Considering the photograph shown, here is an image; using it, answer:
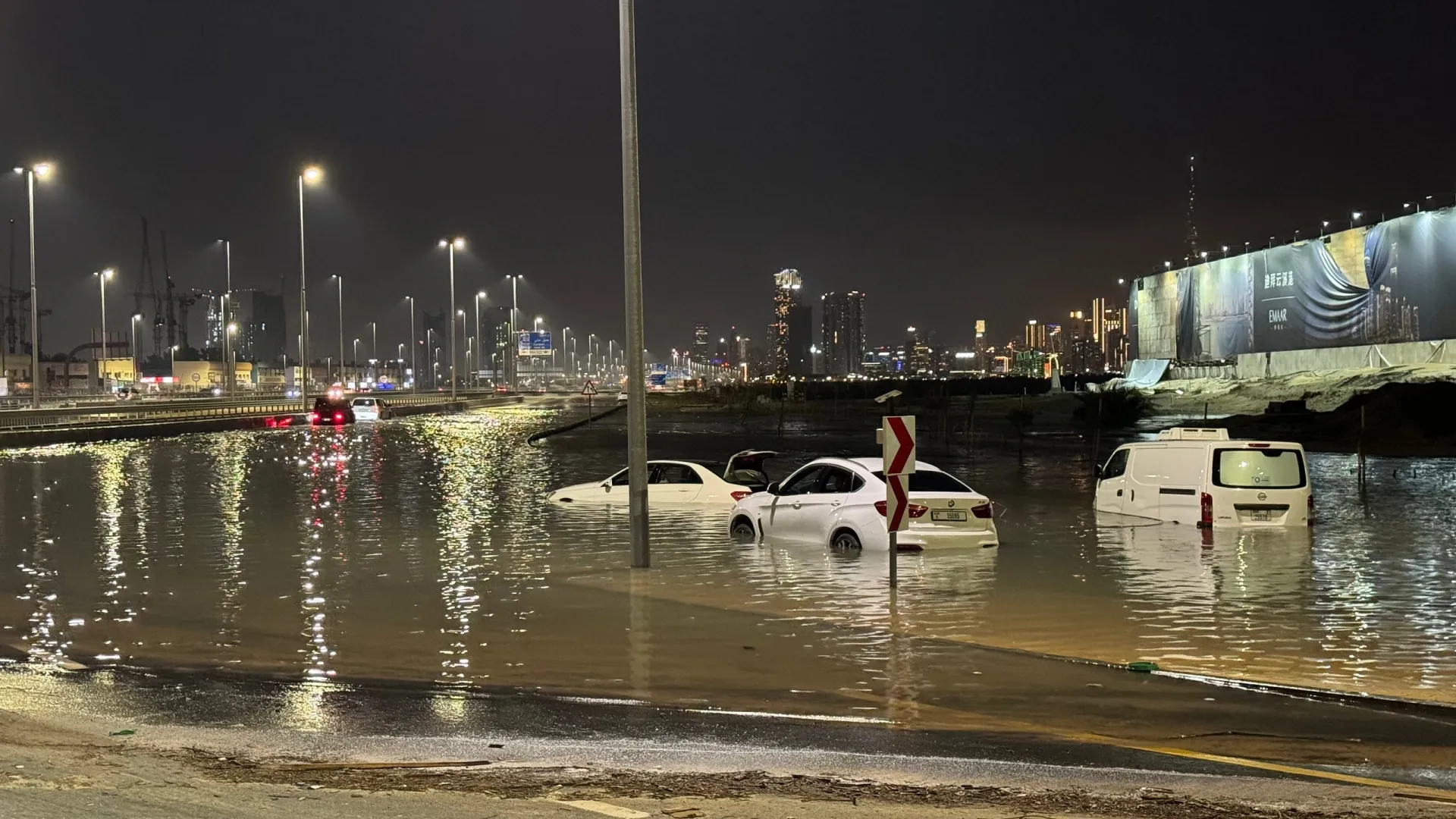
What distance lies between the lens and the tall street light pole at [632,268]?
16.4m

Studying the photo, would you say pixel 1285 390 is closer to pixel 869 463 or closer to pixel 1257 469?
pixel 1257 469

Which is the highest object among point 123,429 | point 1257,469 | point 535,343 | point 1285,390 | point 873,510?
point 535,343

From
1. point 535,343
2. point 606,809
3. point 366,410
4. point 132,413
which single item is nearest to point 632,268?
point 606,809

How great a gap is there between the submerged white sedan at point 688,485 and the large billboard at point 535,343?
129 metres

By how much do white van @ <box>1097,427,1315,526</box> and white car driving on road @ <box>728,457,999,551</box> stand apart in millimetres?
4096

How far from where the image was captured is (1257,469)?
20.4m

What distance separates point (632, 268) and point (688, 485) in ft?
29.6

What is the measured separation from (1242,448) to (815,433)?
44.8 m

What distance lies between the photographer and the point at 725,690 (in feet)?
33.3

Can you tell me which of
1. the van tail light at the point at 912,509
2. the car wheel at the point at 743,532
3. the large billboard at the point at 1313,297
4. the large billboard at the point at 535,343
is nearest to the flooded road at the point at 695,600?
the car wheel at the point at 743,532

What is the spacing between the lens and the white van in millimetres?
20141

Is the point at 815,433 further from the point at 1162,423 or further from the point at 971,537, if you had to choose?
the point at 971,537

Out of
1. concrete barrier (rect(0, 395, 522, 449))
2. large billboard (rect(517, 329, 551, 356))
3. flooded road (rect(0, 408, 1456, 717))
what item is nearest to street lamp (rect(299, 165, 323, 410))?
concrete barrier (rect(0, 395, 522, 449))

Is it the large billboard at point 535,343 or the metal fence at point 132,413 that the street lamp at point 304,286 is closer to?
the metal fence at point 132,413
